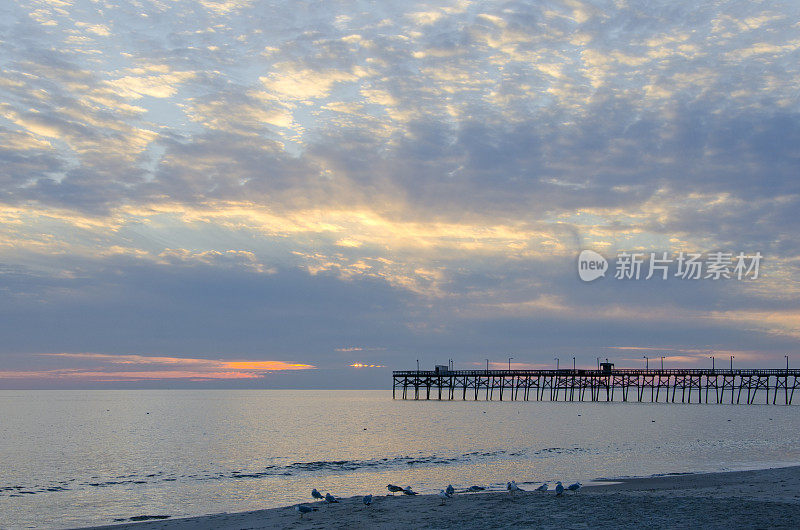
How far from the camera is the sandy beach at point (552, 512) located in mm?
15977

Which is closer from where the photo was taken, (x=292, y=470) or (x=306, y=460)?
(x=292, y=470)

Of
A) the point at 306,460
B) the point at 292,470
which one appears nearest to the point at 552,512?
the point at 292,470

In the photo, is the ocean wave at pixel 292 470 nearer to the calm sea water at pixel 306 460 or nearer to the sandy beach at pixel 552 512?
the calm sea water at pixel 306 460

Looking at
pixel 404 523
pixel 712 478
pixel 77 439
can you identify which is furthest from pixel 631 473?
pixel 77 439

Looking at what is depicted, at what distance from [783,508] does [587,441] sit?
122ft

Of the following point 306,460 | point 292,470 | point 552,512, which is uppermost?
point 552,512

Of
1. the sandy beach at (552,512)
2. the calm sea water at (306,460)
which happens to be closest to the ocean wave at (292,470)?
the calm sea water at (306,460)

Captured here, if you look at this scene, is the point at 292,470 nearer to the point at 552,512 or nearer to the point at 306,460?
the point at 306,460

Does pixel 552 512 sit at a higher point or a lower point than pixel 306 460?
higher

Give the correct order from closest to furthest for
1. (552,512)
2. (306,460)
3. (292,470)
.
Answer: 1. (552,512)
2. (292,470)
3. (306,460)

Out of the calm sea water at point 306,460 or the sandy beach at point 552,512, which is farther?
the calm sea water at point 306,460

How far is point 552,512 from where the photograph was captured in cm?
1755

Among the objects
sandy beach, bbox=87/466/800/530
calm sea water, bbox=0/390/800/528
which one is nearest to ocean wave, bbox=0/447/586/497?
calm sea water, bbox=0/390/800/528

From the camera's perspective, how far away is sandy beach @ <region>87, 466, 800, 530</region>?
1598 centimetres
